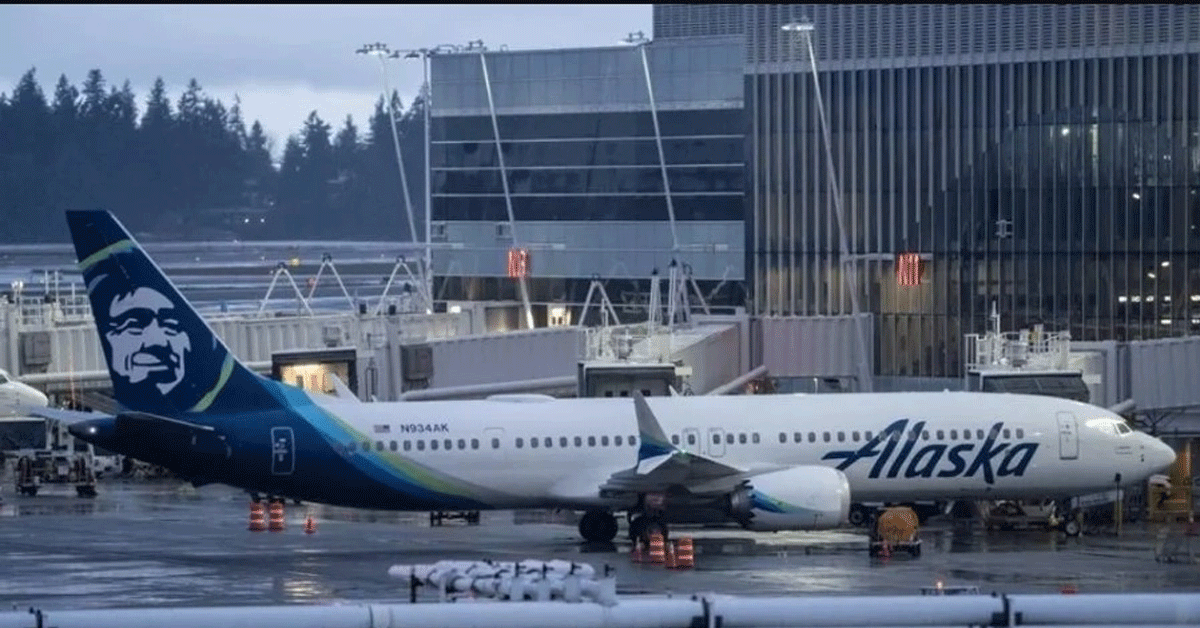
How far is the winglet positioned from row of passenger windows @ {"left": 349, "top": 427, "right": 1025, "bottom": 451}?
4.19 feet

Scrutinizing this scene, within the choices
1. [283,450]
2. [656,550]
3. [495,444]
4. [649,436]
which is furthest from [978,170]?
[283,450]

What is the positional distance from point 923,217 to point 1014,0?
4929 cm

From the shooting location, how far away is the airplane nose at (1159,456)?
46438mm

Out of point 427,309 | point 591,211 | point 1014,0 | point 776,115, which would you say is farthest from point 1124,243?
point 1014,0

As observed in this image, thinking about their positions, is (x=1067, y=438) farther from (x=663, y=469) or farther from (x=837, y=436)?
(x=663, y=469)

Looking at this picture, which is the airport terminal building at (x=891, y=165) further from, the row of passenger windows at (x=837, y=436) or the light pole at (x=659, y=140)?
the row of passenger windows at (x=837, y=436)

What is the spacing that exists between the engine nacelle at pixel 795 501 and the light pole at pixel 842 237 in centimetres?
2433

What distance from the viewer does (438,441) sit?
44250 mm

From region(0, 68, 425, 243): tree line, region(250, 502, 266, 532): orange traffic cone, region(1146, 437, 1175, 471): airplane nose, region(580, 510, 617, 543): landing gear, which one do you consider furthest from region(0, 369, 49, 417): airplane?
region(0, 68, 425, 243): tree line

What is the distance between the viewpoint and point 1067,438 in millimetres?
45562

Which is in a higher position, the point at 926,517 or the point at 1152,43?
the point at 1152,43

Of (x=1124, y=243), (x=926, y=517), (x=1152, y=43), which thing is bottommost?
(x=926, y=517)

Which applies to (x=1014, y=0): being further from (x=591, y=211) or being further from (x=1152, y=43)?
(x=591, y=211)

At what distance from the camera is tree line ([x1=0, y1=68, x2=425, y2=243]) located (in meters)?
143
